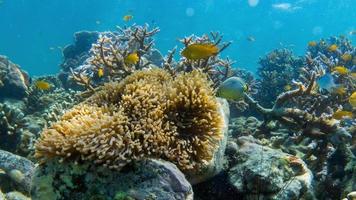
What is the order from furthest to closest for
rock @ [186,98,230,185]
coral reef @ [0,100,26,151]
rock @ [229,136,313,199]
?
1. coral reef @ [0,100,26,151]
2. rock @ [229,136,313,199]
3. rock @ [186,98,230,185]

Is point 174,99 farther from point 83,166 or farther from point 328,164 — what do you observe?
point 328,164

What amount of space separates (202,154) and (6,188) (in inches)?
112

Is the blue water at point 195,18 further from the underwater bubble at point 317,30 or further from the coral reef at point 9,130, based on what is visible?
the coral reef at point 9,130

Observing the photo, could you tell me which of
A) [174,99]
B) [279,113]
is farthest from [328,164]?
[174,99]

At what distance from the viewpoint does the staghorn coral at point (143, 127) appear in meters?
3.33

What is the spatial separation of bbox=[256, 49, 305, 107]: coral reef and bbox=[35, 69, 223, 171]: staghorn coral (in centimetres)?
650

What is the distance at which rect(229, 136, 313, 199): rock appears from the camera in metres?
3.96

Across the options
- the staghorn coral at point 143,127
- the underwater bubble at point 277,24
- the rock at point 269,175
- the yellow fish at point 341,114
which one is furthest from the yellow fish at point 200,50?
the underwater bubble at point 277,24

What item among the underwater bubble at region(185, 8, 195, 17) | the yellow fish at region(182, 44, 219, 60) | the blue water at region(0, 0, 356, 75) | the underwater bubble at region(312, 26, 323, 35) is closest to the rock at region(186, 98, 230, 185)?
the yellow fish at region(182, 44, 219, 60)

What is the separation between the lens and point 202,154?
147 inches

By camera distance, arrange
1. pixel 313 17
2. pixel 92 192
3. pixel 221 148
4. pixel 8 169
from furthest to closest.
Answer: pixel 313 17
pixel 8 169
pixel 221 148
pixel 92 192

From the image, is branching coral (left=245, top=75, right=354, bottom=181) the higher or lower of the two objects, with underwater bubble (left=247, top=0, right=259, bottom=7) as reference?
lower

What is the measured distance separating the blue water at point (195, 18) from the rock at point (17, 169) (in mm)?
64370

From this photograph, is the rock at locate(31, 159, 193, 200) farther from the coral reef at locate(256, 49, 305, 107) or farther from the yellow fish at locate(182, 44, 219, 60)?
the coral reef at locate(256, 49, 305, 107)
